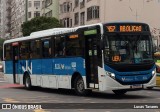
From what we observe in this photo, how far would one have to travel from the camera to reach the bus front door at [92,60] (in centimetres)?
1883

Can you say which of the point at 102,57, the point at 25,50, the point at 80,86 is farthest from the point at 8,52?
the point at 102,57

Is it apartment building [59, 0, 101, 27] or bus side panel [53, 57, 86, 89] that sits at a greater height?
apartment building [59, 0, 101, 27]

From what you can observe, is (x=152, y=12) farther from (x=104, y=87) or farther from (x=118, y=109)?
(x=118, y=109)

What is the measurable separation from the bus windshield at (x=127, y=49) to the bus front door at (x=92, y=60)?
0.64m

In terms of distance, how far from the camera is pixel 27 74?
26219 millimetres

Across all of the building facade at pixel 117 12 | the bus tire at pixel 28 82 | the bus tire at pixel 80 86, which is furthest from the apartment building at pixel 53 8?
the bus tire at pixel 80 86

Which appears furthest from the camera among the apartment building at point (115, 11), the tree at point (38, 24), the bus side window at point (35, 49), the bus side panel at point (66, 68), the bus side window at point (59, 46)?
the tree at point (38, 24)

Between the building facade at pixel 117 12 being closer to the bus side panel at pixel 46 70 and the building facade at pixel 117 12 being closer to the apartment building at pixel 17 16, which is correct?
the bus side panel at pixel 46 70

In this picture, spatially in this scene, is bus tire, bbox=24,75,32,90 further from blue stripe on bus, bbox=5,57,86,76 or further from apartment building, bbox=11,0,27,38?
apartment building, bbox=11,0,27,38

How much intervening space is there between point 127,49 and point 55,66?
15.9 feet

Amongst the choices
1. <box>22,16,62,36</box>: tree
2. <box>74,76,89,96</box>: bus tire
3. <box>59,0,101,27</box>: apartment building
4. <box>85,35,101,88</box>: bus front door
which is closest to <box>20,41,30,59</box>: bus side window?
<box>74,76,89,96</box>: bus tire

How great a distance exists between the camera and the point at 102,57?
18.2m

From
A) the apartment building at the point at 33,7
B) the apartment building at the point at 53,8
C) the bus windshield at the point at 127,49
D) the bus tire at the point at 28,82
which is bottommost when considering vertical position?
the bus tire at the point at 28,82

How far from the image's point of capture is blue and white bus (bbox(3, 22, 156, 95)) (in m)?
18.2
